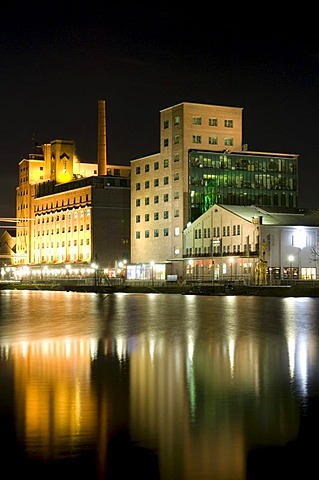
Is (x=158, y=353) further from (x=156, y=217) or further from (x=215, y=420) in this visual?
(x=156, y=217)

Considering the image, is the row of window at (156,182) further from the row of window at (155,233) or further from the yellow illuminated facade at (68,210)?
the yellow illuminated facade at (68,210)

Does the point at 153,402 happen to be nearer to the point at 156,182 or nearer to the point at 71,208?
the point at 156,182

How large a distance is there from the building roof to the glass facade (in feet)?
41.0

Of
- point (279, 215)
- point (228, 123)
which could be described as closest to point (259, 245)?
point (279, 215)

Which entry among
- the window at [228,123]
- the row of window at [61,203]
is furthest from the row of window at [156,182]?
the row of window at [61,203]

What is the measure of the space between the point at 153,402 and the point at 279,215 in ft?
268

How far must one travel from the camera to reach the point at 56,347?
2722 cm

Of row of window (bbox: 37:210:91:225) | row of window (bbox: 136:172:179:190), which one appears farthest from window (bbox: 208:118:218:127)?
row of window (bbox: 37:210:91:225)

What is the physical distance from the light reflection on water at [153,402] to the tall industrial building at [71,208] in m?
110

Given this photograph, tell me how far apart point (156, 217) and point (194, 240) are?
13.4 meters

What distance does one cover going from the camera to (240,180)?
377ft

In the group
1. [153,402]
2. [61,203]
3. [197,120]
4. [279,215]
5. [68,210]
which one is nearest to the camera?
[153,402]

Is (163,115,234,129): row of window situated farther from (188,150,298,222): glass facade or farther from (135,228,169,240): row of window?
(135,228,169,240): row of window

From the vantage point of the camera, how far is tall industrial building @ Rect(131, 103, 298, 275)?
113m
